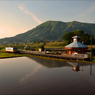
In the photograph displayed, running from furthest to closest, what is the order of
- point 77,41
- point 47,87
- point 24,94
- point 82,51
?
point 77,41, point 82,51, point 47,87, point 24,94

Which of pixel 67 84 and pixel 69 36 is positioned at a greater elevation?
pixel 69 36

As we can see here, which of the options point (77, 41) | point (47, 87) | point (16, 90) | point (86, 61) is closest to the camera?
point (16, 90)

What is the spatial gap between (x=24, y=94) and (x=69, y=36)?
73.7 meters

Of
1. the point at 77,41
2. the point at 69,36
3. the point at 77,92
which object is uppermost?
the point at 69,36

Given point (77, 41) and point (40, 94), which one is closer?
point (40, 94)

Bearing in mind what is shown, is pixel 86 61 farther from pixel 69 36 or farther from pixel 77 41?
pixel 69 36

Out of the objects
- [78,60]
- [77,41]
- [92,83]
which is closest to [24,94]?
[92,83]

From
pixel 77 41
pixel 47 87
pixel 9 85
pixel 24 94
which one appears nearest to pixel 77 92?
pixel 47 87

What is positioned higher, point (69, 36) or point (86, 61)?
point (69, 36)

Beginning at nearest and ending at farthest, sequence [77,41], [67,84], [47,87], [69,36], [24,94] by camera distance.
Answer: [24,94] < [47,87] < [67,84] < [77,41] < [69,36]

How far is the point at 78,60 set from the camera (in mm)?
28031

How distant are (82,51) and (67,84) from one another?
2505 cm

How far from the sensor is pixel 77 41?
38.7 meters

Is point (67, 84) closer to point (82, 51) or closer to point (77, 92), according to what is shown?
point (77, 92)
